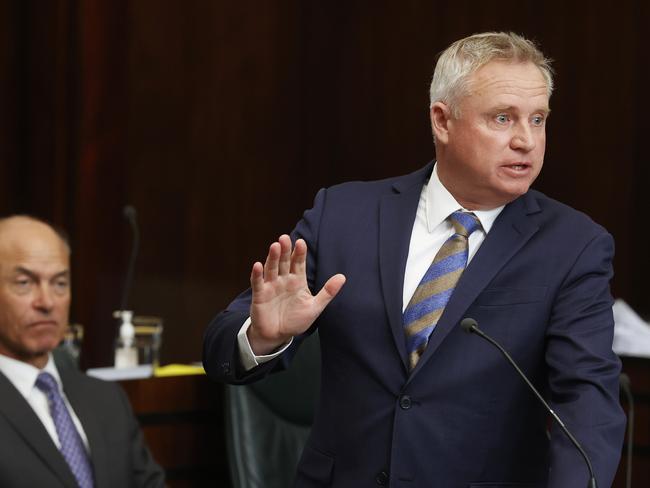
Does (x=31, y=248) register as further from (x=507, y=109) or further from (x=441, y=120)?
(x=507, y=109)

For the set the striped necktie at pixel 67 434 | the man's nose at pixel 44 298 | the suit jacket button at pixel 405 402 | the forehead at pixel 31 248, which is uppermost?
the suit jacket button at pixel 405 402

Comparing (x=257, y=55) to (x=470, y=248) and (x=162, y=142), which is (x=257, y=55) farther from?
(x=470, y=248)

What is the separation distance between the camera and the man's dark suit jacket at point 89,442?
126 inches

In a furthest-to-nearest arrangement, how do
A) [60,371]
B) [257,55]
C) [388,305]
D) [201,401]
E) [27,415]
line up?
[257,55]
[201,401]
[60,371]
[27,415]
[388,305]

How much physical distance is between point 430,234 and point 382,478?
462mm

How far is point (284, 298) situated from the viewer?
2195 mm

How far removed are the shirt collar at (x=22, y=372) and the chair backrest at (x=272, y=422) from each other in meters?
0.67

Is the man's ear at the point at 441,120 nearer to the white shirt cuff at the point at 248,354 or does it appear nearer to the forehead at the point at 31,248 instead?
the white shirt cuff at the point at 248,354

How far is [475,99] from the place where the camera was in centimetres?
230

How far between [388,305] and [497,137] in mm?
362

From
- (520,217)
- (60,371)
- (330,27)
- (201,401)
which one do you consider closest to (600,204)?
(330,27)

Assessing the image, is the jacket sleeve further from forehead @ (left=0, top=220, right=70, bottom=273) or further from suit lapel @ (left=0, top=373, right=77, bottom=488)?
forehead @ (left=0, top=220, right=70, bottom=273)

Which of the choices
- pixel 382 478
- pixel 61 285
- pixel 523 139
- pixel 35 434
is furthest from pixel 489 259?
pixel 61 285

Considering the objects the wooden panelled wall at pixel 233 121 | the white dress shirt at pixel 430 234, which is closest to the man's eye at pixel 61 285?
the white dress shirt at pixel 430 234
